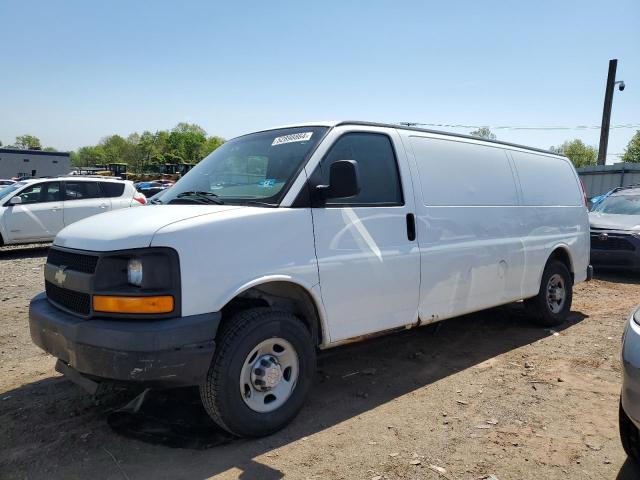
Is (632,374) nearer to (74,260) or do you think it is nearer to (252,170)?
(252,170)

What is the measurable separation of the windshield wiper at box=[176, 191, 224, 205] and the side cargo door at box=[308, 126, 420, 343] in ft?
2.37

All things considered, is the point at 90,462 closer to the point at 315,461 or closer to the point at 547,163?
the point at 315,461

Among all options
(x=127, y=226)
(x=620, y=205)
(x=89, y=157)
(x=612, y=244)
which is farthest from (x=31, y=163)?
(x=89, y=157)

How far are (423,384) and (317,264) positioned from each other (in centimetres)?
163

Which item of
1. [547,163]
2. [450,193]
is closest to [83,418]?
[450,193]

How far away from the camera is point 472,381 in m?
4.43

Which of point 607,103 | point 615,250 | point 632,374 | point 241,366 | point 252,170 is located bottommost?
point 615,250

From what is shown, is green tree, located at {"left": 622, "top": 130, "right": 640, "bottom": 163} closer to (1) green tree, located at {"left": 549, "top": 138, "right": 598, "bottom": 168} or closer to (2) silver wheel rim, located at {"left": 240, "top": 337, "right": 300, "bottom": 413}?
(1) green tree, located at {"left": 549, "top": 138, "right": 598, "bottom": 168}

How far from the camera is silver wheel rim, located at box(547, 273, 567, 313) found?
619 centimetres

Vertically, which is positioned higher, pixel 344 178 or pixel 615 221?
pixel 344 178

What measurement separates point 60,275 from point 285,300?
1.51 meters

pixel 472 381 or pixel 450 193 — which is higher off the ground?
pixel 450 193

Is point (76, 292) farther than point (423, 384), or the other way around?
point (423, 384)

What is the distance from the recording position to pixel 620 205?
1113 centimetres
